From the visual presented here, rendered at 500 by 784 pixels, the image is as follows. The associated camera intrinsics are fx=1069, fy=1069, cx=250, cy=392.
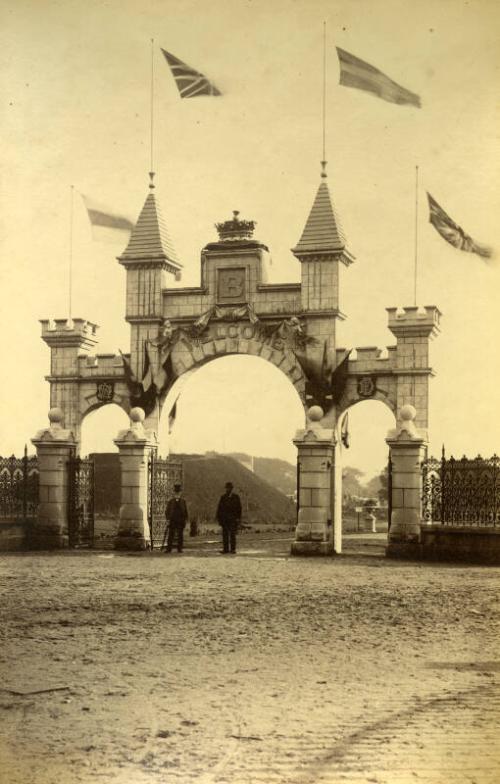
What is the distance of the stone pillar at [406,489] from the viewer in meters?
21.2

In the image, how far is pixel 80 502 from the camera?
955 inches

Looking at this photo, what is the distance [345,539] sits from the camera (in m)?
31.3

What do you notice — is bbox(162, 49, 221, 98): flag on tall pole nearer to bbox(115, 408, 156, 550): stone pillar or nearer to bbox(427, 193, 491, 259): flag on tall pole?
bbox(427, 193, 491, 259): flag on tall pole

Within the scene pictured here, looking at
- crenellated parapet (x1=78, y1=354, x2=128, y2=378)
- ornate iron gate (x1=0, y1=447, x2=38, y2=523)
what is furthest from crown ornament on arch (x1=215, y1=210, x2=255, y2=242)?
ornate iron gate (x1=0, y1=447, x2=38, y2=523)

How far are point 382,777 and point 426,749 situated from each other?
0.50 metres

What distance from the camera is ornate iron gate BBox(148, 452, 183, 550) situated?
23.5 meters

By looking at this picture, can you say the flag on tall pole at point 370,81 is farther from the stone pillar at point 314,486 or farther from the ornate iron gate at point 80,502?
the ornate iron gate at point 80,502

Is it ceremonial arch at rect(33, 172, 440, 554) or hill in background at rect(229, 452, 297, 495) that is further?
hill in background at rect(229, 452, 297, 495)

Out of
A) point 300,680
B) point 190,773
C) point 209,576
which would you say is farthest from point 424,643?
point 209,576

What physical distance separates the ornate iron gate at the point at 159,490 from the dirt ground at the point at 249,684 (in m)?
8.28

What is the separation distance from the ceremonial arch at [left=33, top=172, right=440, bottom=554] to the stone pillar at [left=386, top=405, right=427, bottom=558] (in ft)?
0.62

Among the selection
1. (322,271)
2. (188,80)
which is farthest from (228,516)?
(188,80)

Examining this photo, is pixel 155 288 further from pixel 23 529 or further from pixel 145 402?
pixel 23 529

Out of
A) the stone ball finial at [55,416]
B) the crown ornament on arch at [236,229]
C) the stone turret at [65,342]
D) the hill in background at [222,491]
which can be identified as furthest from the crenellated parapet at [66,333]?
the hill in background at [222,491]
